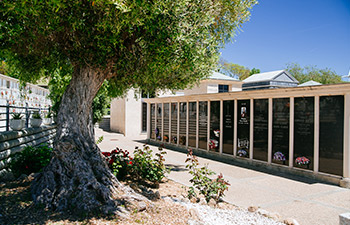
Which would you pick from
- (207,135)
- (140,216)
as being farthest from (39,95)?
(140,216)

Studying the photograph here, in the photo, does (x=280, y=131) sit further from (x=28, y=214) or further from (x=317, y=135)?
(x=28, y=214)

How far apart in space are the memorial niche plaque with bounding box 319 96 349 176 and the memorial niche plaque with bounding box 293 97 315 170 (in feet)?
1.16

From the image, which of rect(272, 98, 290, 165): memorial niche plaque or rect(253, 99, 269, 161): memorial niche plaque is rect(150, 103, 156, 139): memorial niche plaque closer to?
rect(253, 99, 269, 161): memorial niche plaque

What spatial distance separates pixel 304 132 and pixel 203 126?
19.3ft

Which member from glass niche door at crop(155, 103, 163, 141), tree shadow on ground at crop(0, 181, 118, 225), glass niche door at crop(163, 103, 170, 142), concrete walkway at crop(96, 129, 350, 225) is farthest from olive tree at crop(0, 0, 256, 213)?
glass niche door at crop(155, 103, 163, 141)

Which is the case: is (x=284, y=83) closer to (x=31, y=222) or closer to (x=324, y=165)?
(x=324, y=165)

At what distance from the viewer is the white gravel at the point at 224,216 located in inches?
190

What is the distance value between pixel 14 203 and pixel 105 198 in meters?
1.51

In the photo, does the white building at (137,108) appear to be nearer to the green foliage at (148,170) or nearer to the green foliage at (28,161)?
the green foliage at (148,170)

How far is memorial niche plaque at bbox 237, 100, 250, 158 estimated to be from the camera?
11898 mm

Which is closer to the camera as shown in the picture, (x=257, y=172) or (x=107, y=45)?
(x=107, y=45)

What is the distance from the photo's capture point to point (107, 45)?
5.41 meters

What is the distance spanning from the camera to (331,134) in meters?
8.84

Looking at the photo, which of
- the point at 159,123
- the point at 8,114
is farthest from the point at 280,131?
the point at 159,123
